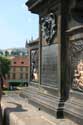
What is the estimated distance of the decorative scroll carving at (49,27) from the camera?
30.6 feet

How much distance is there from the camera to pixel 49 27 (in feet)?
31.7

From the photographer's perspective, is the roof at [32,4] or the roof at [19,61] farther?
the roof at [19,61]

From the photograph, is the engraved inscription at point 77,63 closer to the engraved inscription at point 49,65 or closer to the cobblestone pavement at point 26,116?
the cobblestone pavement at point 26,116

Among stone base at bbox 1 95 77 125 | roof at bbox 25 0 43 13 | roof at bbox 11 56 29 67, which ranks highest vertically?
roof at bbox 11 56 29 67

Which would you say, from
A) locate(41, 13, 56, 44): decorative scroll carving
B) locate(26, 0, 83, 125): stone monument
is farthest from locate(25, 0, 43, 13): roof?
locate(41, 13, 56, 44): decorative scroll carving

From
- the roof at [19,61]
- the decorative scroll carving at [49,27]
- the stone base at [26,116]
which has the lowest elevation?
the stone base at [26,116]

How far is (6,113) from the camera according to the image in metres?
9.73

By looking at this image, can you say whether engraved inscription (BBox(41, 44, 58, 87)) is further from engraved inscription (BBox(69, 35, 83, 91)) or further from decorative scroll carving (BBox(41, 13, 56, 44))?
engraved inscription (BBox(69, 35, 83, 91))

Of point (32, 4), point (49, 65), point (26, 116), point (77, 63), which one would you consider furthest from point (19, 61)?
point (77, 63)

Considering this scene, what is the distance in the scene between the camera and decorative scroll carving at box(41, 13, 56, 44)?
933 centimetres

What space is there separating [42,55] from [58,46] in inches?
62.0

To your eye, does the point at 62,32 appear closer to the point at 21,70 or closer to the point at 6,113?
the point at 6,113

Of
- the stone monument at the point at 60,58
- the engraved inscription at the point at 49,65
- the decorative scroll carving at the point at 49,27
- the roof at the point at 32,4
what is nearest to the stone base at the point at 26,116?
the stone monument at the point at 60,58

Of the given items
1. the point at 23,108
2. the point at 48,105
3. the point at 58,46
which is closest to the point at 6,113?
the point at 23,108
